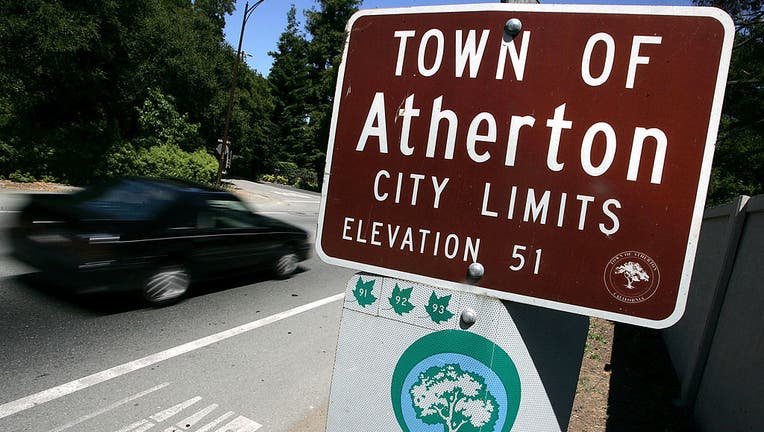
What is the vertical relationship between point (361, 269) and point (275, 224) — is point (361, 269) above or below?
above

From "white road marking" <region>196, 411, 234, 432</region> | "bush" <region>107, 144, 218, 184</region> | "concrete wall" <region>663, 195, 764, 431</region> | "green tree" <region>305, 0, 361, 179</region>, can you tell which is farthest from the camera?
"green tree" <region>305, 0, 361, 179</region>

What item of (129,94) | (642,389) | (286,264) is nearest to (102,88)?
(129,94)

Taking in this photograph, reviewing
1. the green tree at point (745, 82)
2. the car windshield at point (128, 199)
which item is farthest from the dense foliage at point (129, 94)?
the car windshield at point (128, 199)

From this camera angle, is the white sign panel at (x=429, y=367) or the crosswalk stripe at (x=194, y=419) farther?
the crosswalk stripe at (x=194, y=419)

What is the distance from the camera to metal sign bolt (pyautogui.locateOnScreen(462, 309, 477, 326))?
4.13ft

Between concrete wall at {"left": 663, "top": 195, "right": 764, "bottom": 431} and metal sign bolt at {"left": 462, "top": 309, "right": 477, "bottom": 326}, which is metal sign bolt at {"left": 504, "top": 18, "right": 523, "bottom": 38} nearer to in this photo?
metal sign bolt at {"left": 462, "top": 309, "right": 477, "bottom": 326}

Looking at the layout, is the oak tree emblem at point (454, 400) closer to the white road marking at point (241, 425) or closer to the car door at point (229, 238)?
the white road marking at point (241, 425)

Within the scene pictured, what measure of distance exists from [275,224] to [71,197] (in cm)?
312

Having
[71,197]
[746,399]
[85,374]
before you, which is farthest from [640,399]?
[71,197]

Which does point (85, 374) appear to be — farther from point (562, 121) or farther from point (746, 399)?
point (746, 399)

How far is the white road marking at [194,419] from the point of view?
351 cm

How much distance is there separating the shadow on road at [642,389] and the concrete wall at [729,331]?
18cm

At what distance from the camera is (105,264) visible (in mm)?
5418

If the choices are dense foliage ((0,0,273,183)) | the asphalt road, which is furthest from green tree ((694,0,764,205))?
dense foliage ((0,0,273,183))
